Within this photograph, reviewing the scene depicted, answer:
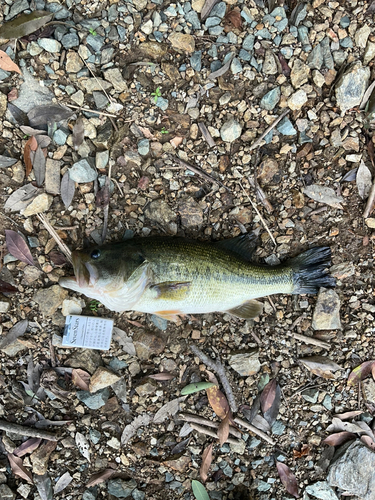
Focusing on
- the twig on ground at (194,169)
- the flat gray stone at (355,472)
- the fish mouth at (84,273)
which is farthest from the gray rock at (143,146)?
the flat gray stone at (355,472)

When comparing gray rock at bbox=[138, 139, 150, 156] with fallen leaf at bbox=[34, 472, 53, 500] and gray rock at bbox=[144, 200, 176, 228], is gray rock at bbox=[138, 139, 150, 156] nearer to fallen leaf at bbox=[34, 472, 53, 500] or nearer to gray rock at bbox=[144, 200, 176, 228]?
gray rock at bbox=[144, 200, 176, 228]

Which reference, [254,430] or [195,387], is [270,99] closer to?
[195,387]

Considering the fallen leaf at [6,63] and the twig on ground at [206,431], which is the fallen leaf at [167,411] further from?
the fallen leaf at [6,63]

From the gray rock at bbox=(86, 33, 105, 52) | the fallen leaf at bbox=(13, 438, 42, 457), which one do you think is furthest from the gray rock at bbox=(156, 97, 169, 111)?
the fallen leaf at bbox=(13, 438, 42, 457)

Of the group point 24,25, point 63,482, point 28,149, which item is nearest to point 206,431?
point 63,482

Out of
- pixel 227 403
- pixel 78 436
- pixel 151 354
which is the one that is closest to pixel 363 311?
pixel 227 403

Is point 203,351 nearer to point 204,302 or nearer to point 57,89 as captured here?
point 204,302
